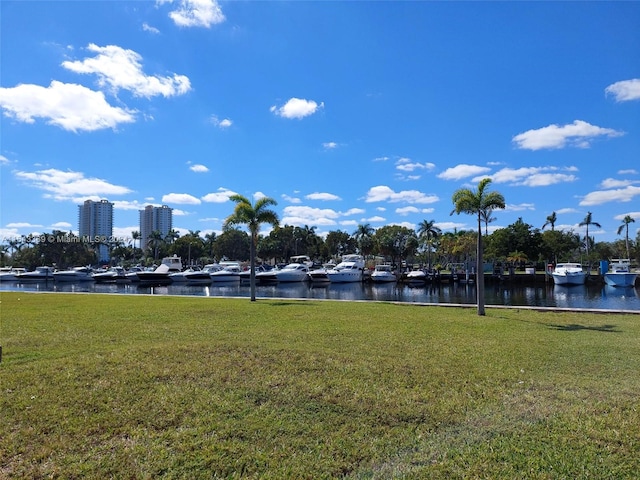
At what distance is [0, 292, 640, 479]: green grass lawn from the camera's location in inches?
147

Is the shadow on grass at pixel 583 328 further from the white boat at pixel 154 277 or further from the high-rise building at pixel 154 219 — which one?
the high-rise building at pixel 154 219

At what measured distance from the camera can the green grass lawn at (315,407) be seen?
12.3 feet

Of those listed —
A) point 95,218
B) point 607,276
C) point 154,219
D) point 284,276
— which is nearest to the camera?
point 607,276

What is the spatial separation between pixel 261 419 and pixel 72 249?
342ft

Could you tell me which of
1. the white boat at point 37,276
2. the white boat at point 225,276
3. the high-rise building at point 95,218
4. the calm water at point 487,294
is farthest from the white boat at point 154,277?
the high-rise building at point 95,218

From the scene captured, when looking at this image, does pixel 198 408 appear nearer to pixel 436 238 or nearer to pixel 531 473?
pixel 531 473

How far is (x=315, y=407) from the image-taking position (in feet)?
16.3

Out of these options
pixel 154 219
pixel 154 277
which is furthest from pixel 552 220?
pixel 154 219

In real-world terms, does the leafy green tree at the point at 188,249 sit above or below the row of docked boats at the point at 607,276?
above

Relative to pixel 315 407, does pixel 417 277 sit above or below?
below

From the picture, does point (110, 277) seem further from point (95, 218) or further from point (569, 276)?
point (95, 218)

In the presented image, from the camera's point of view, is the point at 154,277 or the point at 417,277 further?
the point at 154,277

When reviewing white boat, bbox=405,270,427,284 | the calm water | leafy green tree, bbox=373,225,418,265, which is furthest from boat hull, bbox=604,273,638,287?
leafy green tree, bbox=373,225,418,265

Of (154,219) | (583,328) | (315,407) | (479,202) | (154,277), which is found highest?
(154,219)
